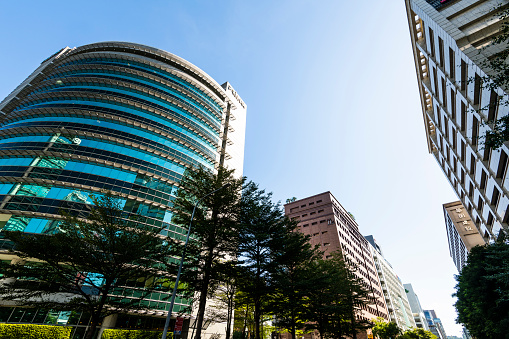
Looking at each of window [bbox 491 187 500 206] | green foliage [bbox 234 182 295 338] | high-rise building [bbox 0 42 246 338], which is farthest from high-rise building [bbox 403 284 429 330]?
green foliage [bbox 234 182 295 338]

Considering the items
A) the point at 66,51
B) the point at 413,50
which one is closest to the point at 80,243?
the point at 413,50

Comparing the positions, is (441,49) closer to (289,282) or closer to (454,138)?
(454,138)

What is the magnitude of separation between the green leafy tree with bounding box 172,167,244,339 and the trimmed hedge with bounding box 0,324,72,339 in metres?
12.5

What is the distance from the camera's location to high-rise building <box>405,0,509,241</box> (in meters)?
21.3

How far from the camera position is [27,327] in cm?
1870

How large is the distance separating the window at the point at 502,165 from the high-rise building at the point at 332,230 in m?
42.8

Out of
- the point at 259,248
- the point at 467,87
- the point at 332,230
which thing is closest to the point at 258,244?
the point at 259,248

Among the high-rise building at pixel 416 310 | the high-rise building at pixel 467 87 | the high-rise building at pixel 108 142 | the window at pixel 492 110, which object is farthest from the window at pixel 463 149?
the high-rise building at pixel 416 310

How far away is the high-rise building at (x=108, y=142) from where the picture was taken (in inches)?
1017

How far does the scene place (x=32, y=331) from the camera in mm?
18641

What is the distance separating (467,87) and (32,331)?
44.6 meters

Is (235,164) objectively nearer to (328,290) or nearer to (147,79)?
(147,79)

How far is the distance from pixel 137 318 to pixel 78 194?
1589 centimetres

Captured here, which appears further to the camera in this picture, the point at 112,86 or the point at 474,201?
the point at 112,86
